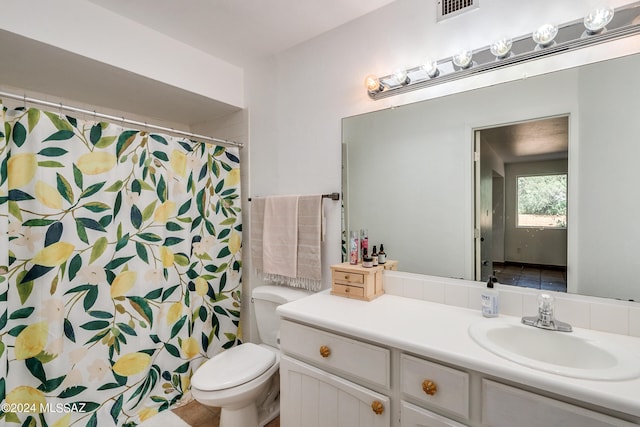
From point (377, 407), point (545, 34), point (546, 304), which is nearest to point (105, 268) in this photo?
point (377, 407)

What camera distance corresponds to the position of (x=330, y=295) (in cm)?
155

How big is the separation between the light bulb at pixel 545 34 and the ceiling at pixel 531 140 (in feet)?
0.97

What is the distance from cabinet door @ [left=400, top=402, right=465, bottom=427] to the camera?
0.95 m

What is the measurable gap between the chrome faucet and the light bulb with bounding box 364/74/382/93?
3.90 ft

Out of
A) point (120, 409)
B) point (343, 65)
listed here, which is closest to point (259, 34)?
point (343, 65)

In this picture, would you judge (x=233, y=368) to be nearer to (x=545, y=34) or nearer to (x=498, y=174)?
(x=498, y=174)

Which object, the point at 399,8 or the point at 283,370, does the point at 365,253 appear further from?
the point at 399,8

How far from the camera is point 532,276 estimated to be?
1254 millimetres

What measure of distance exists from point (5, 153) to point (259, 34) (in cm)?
141

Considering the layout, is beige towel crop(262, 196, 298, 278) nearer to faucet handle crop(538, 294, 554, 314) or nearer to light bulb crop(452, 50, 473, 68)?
light bulb crop(452, 50, 473, 68)

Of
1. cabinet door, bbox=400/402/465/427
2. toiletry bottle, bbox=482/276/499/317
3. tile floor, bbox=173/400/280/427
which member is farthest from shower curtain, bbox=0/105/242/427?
toiletry bottle, bbox=482/276/499/317

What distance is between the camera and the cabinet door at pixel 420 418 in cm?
95

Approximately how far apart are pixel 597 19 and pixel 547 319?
3.60 ft

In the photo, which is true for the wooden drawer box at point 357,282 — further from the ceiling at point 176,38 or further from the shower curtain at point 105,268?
the ceiling at point 176,38
